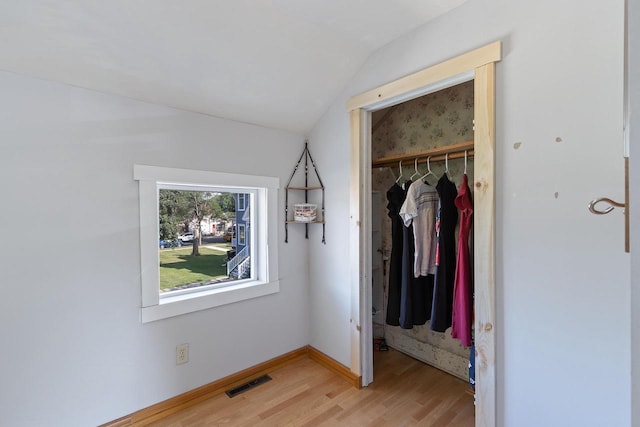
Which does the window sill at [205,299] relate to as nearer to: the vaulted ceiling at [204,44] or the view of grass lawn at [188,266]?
the view of grass lawn at [188,266]

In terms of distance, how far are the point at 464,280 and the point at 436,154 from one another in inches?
33.5

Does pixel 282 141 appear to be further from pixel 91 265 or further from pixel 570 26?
pixel 570 26

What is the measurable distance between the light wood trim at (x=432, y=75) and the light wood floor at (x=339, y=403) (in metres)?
1.98

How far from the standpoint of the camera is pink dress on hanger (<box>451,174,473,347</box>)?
5.97 ft

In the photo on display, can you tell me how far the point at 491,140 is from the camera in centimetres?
148

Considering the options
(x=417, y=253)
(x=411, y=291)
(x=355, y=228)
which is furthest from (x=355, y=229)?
(x=411, y=291)

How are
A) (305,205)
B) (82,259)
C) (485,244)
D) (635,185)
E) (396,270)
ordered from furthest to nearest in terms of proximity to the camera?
(305,205) → (396,270) → (82,259) → (485,244) → (635,185)

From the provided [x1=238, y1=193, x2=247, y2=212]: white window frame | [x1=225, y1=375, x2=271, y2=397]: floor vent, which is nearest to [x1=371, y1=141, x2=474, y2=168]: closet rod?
[x1=238, y1=193, x2=247, y2=212]: white window frame

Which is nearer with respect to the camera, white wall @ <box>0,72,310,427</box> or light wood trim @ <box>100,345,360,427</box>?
white wall @ <box>0,72,310,427</box>

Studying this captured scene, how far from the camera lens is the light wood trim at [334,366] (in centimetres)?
223

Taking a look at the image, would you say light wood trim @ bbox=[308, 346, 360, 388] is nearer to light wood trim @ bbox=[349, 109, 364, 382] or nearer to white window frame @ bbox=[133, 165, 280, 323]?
light wood trim @ bbox=[349, 109, 364, 382]

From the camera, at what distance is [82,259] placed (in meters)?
1.69

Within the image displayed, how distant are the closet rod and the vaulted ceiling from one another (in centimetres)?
71

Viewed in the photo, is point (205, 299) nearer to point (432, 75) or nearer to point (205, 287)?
Answer: point (205, 287)
